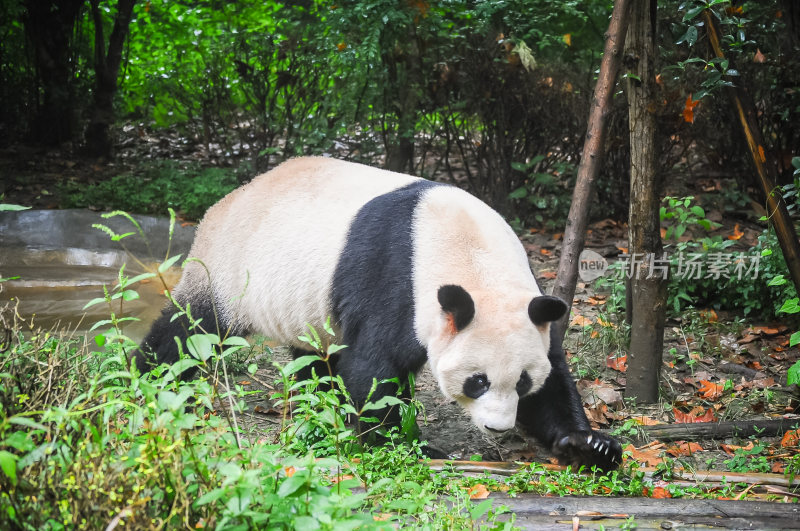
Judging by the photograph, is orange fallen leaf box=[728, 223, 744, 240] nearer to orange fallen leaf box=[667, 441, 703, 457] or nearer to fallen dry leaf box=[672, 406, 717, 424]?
fallen dry leaf box=[672, 406, 717, 424]

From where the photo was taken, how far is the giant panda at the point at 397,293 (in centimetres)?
331

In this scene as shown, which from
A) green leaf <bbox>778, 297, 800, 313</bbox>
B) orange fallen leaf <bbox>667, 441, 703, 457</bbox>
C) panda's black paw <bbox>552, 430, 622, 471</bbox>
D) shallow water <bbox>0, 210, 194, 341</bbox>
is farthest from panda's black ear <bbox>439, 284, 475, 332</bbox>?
shallow water <bbox>0, 210, 194, 341</bbox>

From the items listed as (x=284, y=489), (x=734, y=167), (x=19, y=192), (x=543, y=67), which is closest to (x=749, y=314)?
(x=734, y=167)

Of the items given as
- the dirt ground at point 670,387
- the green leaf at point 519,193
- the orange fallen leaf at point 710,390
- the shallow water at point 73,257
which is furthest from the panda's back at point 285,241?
the green leaf at point 519,193

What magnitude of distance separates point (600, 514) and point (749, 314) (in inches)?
147

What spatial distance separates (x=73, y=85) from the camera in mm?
9609

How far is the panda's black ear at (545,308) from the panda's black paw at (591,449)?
620 millimetres

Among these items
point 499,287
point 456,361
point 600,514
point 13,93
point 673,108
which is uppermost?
point 673,108

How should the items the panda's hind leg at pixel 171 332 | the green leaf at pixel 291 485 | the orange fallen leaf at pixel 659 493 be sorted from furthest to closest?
the panda's hind leg at pixel 171 332 < the orange fallen leaf at pixel 659 493 < the green leaf at pixel 291 485

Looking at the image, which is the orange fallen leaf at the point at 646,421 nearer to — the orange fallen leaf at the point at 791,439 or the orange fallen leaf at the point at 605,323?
the orange fallen leaf at the point at 791,439

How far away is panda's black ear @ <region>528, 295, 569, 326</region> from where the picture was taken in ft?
10.6

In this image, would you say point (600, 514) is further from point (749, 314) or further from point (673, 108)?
point (673, 108)

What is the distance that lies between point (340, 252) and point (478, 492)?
1499 millimetres

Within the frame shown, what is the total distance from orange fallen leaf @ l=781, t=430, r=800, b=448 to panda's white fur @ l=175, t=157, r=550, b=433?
1.47 metres
